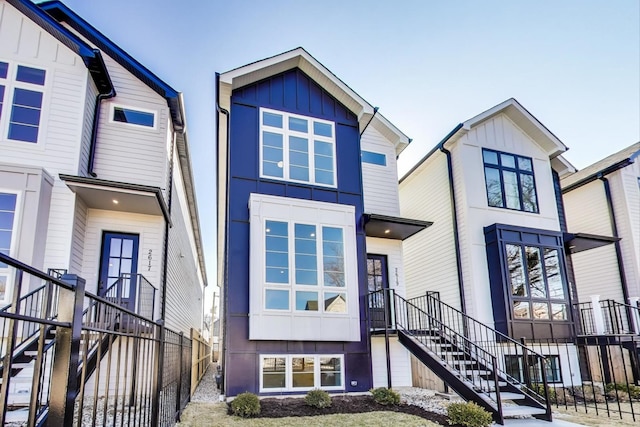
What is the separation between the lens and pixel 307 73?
1322 cm

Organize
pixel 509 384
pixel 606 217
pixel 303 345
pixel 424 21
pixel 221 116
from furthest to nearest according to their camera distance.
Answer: pixel 606 217, pixel 424 21, pixel 221 116, pixel 303 345, pixel 509 384

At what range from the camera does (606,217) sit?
16.9 meters

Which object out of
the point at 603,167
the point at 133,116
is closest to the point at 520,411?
the point at 133,116

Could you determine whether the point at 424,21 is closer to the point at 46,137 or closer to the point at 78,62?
the point at 78,62

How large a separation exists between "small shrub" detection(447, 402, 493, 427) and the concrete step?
76 centimetres

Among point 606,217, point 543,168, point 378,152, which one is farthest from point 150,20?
point 606,217

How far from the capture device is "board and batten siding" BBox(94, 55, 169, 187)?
1096 cm

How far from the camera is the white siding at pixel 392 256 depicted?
1350cm

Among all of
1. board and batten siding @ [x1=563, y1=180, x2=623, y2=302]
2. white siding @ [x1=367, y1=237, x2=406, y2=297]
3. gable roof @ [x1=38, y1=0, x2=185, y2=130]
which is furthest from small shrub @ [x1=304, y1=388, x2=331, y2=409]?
board and batten siding @ [x1=563, y1=180, x2=623, y2=302]

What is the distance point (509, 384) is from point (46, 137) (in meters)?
11.3

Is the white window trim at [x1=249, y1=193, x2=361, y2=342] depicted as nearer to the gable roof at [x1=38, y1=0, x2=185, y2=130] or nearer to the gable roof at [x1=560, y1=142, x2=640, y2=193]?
the gable roof at [x1=38, y1=0, x2=185, y2=130]

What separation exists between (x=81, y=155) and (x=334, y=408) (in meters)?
7.80

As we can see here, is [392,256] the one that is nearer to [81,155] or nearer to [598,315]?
[598,315]

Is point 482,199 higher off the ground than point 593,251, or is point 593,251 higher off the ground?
point 482,199
